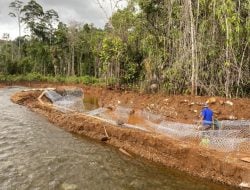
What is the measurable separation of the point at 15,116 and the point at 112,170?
10.6 meters

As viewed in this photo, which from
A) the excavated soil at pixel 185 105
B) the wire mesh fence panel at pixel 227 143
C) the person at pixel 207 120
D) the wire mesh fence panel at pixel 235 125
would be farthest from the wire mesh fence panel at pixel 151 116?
the wire mesh fence panel at pixel 227 143

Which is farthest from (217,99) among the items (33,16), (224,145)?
(33,16)

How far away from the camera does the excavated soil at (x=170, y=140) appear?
9.98 metres

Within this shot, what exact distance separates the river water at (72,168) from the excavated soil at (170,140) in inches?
19.0

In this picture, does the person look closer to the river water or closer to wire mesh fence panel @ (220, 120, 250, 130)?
wire mesh fence panel @ (220, 120, 250, 130)

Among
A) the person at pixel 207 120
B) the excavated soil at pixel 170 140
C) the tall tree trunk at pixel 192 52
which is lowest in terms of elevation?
the excavated soil at pixel 170 140

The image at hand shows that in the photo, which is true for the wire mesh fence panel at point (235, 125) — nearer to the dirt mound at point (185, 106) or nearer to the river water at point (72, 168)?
the dirt mound at point (185, 106)

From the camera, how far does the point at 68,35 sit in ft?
160

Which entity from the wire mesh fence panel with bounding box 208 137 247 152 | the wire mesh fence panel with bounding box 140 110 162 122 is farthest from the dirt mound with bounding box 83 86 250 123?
the wire mesh fence panel with bounding box 208 137 247 152

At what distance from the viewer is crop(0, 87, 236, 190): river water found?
9406mm

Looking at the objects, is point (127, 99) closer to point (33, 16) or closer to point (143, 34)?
point (143, 34)

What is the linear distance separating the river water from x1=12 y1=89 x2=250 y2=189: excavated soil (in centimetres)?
48

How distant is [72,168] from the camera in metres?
10.7

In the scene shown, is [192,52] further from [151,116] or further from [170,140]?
[170,140]
